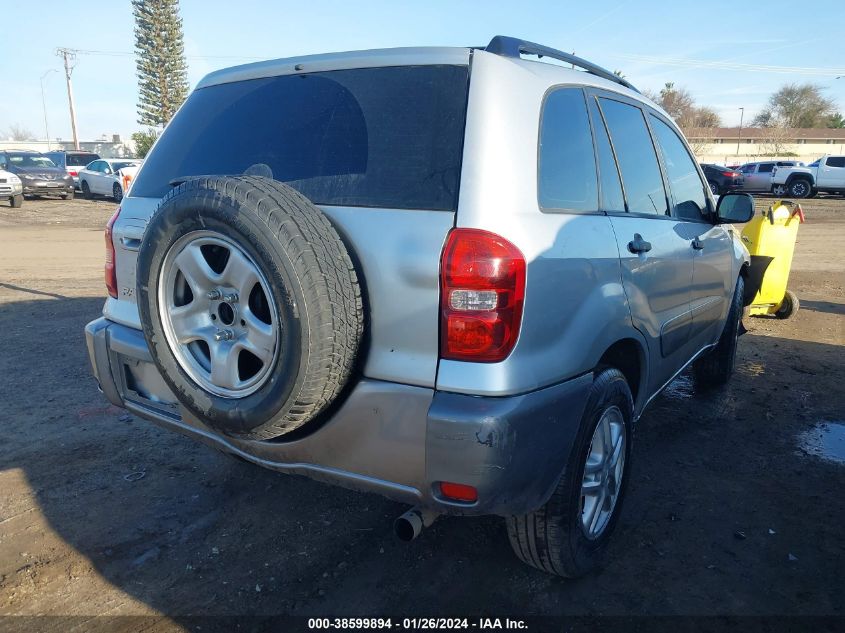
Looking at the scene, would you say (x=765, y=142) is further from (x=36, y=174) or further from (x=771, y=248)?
(x=771, y=248)

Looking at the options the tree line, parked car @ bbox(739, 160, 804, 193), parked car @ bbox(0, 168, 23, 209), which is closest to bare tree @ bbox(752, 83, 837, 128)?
the tree line

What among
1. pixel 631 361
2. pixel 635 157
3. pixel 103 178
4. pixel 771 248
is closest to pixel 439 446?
pixel 631 361

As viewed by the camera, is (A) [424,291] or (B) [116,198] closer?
(A) [424,291]

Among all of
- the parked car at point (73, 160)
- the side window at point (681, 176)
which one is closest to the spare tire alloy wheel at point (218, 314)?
the side window at point (681, 176)

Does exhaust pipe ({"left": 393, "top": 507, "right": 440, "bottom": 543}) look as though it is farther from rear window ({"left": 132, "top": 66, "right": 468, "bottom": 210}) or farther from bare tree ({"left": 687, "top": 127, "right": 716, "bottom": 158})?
bare tree ({"left": 687, "top": 127, "right": 716, "bottom": 158})

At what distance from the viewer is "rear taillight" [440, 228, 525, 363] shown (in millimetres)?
1932

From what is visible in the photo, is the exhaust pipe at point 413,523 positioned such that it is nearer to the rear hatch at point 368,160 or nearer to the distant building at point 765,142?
the rear hatch at point 368,160

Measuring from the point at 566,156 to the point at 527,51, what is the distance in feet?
1.38

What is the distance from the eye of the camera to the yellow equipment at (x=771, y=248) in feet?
19.5

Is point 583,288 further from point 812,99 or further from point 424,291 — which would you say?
point 812,99

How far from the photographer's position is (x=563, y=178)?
7.75 feet

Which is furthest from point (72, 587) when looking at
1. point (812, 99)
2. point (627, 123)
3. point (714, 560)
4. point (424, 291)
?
point (812, 99)

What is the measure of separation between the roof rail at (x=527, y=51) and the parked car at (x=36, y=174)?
79.1ft

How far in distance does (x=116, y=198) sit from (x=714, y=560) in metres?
25.7
